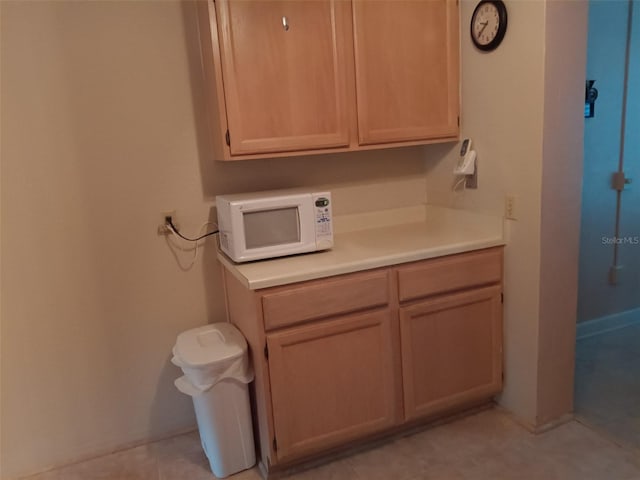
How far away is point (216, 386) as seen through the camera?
206 centimetres

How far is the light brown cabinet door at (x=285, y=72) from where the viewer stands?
202 centimetres

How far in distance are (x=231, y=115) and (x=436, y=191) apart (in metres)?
1.24

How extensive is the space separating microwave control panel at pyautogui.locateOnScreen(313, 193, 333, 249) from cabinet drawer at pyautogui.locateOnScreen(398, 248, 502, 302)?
344 millimetres

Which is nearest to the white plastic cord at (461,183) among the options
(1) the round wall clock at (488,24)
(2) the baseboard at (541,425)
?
(1) the round wall clock at (488,24)

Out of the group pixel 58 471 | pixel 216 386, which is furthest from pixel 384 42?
pixel 58 471

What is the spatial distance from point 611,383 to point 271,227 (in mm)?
2054

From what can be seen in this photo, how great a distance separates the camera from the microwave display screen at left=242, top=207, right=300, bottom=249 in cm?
209

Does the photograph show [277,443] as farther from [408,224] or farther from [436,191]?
[436,191]

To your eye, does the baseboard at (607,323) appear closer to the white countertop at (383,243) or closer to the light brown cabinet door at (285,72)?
the white countertop at (383,243)

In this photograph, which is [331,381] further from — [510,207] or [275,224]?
[510,207]

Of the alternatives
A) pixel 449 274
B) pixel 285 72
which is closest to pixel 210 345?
pixel 449 274

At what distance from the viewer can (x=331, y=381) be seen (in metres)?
2.08

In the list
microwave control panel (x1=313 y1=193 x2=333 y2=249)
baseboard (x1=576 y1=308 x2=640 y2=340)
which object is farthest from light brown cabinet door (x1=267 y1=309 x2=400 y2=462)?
baseboard (x1=576 y1=308 x2=640 y2=340)

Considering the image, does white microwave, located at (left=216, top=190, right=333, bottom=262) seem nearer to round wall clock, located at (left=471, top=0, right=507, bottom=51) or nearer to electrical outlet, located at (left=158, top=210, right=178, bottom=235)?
electrical outlet, located at (left=158, top=210, right=178, bottom=235)
